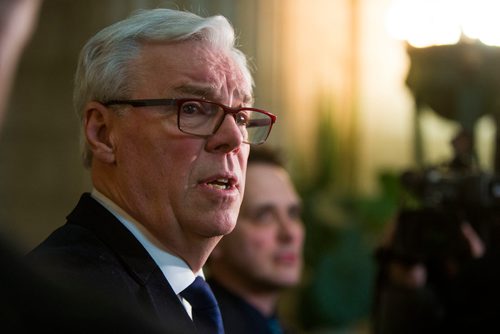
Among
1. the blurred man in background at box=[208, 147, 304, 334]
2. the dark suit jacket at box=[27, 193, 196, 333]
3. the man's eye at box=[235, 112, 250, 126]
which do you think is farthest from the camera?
the blurred man in background at box=[208, 147, 304, 334]

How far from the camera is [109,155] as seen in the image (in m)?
1.54

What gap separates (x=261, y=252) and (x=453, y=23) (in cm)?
106

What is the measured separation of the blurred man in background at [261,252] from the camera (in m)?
2.71

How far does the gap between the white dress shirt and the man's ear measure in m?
0.08

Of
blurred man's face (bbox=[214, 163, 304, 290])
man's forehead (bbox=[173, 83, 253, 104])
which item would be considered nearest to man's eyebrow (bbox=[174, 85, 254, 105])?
man's forehead (bbox=[173, 83, 253, 104])

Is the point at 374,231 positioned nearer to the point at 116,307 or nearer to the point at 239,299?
the point at 239,299

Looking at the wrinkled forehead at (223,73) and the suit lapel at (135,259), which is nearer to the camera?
the suit lapel at (135,259)

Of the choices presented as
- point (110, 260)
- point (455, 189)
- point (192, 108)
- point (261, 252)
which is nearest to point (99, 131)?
point (192, 108)

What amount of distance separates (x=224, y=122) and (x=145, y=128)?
123 mm

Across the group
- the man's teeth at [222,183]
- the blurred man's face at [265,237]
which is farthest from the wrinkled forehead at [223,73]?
the blurred man's face at [265,237]

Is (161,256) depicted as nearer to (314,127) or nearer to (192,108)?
(192,108)

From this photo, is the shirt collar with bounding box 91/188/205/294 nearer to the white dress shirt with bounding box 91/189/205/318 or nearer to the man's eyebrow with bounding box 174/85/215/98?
the white dress shirt with bounding box 91/189/205/318

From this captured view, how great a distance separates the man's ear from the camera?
1541 millimetres

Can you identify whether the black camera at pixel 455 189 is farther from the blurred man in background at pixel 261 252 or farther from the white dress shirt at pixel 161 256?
the white dress shirt at pixel 161 256
